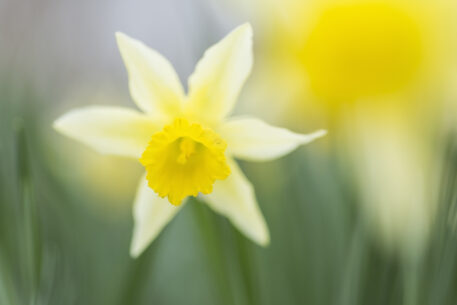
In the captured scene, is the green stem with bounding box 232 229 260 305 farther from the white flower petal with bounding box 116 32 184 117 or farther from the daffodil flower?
the white flower petal with bounding box 116 32 184 117

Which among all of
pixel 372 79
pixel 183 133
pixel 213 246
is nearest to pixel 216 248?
pixel 213 246

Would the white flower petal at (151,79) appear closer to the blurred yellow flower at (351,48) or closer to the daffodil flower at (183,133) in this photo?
the daffodil flower at (183,133)

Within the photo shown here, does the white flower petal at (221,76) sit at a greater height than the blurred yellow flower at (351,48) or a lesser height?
lesser

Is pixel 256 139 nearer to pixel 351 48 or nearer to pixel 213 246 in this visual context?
pixel 213 246

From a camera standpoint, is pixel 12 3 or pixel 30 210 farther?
pixel 12 3

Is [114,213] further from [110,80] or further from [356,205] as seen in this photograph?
[356,205]

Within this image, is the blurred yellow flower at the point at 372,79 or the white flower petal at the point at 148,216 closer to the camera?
the white flower petal at the point at 148,216

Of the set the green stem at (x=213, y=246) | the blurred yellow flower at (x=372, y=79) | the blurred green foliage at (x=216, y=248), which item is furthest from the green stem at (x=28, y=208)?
the blurred yellow flower at (x=372, y=79)

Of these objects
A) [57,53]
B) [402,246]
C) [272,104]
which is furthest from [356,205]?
[57,53]
